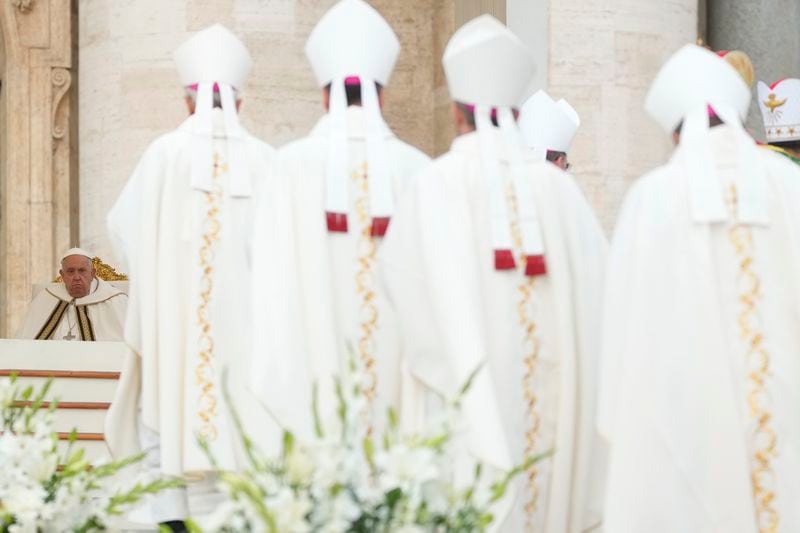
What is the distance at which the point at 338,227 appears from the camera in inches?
252

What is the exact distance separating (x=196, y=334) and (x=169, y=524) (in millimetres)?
765

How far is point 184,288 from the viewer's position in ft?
23.9

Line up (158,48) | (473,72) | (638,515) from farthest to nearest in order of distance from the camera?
(158,48) < (473,72) < (638,515)

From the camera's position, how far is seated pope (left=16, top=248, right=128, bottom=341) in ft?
35.7

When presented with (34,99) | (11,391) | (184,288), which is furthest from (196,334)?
(34,99)

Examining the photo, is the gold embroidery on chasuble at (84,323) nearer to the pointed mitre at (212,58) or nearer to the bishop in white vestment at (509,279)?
the pointed mitre at (212,58)

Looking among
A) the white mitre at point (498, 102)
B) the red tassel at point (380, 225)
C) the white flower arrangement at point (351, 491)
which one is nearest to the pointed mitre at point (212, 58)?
the red tassel at point (380, 225)

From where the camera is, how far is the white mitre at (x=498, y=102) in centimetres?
584

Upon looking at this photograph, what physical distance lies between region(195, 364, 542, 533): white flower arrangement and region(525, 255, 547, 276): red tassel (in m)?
2.49

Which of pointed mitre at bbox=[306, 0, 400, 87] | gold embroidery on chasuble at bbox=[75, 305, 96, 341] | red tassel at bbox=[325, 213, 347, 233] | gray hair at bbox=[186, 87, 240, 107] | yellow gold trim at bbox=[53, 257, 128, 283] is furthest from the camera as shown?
yellow gold trim at bbox=[53, 257, 128, 283]

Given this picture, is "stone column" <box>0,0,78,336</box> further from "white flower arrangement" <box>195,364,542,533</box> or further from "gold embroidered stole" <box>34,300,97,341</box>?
"white flower arrangement" <box>195,364,542,533</box>

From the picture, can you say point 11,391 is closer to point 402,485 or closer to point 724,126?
point 402,485

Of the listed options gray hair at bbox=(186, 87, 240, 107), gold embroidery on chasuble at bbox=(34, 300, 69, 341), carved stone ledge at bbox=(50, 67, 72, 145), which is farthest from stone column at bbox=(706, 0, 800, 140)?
carved stone ledge at bbox=(50, 67, 72, 145)

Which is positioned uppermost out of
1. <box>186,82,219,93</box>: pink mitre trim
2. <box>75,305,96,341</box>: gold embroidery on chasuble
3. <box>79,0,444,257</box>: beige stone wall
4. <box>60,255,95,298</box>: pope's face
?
<box>79,0,444,257</box>: beige stone wall
